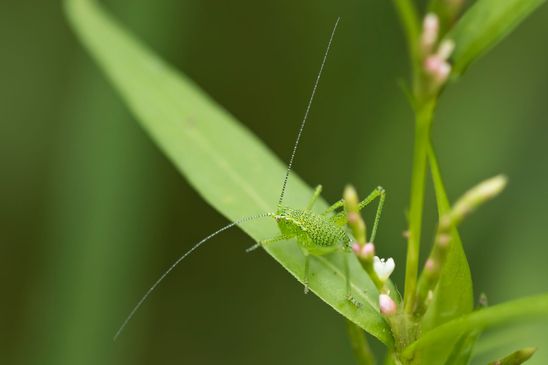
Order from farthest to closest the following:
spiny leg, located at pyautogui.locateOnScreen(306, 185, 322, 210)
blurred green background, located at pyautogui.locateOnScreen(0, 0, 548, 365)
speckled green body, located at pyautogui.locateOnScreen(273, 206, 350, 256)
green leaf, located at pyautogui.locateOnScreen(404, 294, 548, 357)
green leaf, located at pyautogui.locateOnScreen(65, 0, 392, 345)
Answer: blurred green background, located at pyautogui.locateOnScreen(0, 0, 548, 365), spiny leg, located at pyautogui.locateOnScreen(306, 185, 322, 210), speckled green body, located at pyautogui.locateOnScreen(273, 206, 350, 256), green leaf, located at pyautogui.locateOnScreen(65, 0, 392, 345), green leaf, located at pyautogui.locateOnScreen(404, 294, 548, 357)

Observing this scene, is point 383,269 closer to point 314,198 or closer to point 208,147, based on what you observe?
point 314,198

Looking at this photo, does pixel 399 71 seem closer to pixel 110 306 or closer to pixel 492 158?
pixel 492 158

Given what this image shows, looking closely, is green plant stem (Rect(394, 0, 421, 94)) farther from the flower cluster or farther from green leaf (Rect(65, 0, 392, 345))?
green leaf (Rect(65, 0, 392, 345))

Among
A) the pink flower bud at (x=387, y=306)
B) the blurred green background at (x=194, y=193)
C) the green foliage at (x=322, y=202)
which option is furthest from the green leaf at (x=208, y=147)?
the blurred green background at (x=194, y=193)

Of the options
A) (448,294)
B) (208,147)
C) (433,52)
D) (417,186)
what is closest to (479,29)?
(433,52)

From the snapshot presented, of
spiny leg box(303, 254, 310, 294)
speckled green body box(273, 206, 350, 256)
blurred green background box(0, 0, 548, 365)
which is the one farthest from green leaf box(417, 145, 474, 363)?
blurred green background box(0, 0, 548, 365)
